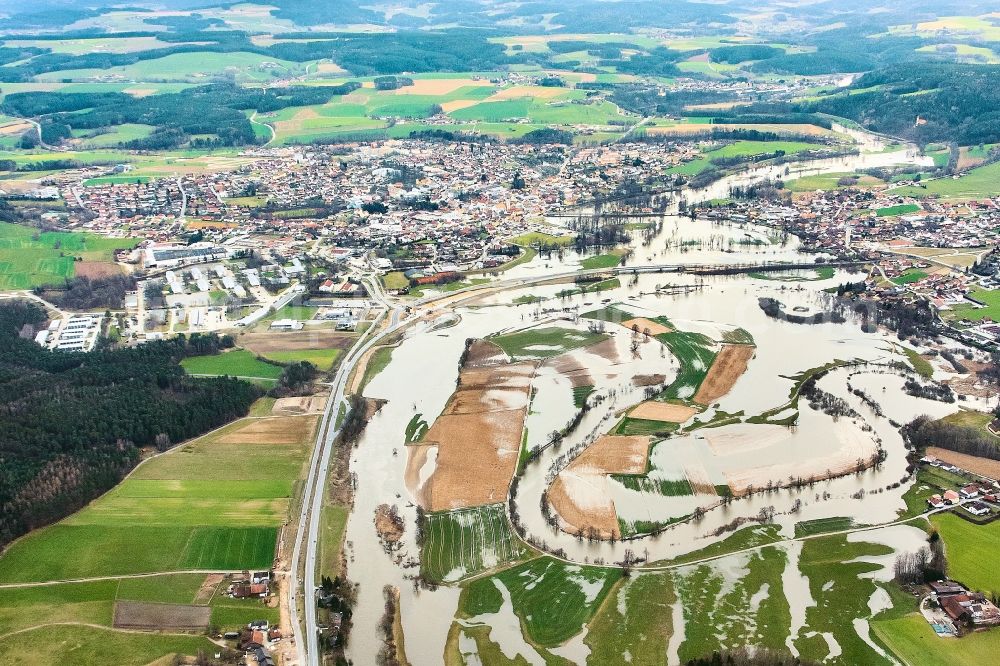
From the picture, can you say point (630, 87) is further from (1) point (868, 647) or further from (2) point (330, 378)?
(1) point (868, 647)

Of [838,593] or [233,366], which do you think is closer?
[838,593]

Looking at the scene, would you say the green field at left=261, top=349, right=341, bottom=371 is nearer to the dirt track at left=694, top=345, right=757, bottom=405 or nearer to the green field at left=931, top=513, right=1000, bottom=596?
the dirt track at left=694, top=345, right=757, bottom=405

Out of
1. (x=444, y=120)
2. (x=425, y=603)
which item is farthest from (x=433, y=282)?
(x=444, y=120)

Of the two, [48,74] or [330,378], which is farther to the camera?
[48,74]

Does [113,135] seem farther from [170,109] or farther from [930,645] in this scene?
[930,645]

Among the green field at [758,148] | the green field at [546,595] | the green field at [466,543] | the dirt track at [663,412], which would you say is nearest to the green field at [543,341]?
the dirt track at [663,412]

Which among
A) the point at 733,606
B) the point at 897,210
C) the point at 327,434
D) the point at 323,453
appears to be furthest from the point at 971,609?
the point at 897,210

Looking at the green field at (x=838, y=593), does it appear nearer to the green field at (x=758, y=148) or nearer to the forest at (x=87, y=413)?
the forest at (x=87, y=413)
